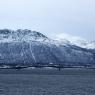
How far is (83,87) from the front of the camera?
6476 inches

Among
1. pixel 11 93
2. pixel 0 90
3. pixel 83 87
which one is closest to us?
pixel 11 93

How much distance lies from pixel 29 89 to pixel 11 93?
14.8 metres

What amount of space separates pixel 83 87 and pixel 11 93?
28.5m

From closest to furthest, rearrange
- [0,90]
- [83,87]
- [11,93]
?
[11,93]
[0,90]
[83,87]

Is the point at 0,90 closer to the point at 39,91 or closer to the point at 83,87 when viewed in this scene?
the point at 39,91

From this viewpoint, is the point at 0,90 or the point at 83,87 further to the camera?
the point at 83,87

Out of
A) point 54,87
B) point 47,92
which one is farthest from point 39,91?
point 54,87

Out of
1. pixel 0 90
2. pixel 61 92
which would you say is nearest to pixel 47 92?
pixel 61 92

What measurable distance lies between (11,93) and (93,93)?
19973 millimetres

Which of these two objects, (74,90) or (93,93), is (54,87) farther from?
(93,93)

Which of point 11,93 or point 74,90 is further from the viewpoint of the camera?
point 74,90

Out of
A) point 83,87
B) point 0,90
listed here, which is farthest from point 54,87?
point 0,90

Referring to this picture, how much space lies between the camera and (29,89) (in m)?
157

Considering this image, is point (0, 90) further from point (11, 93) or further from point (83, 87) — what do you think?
point (83, 87)
